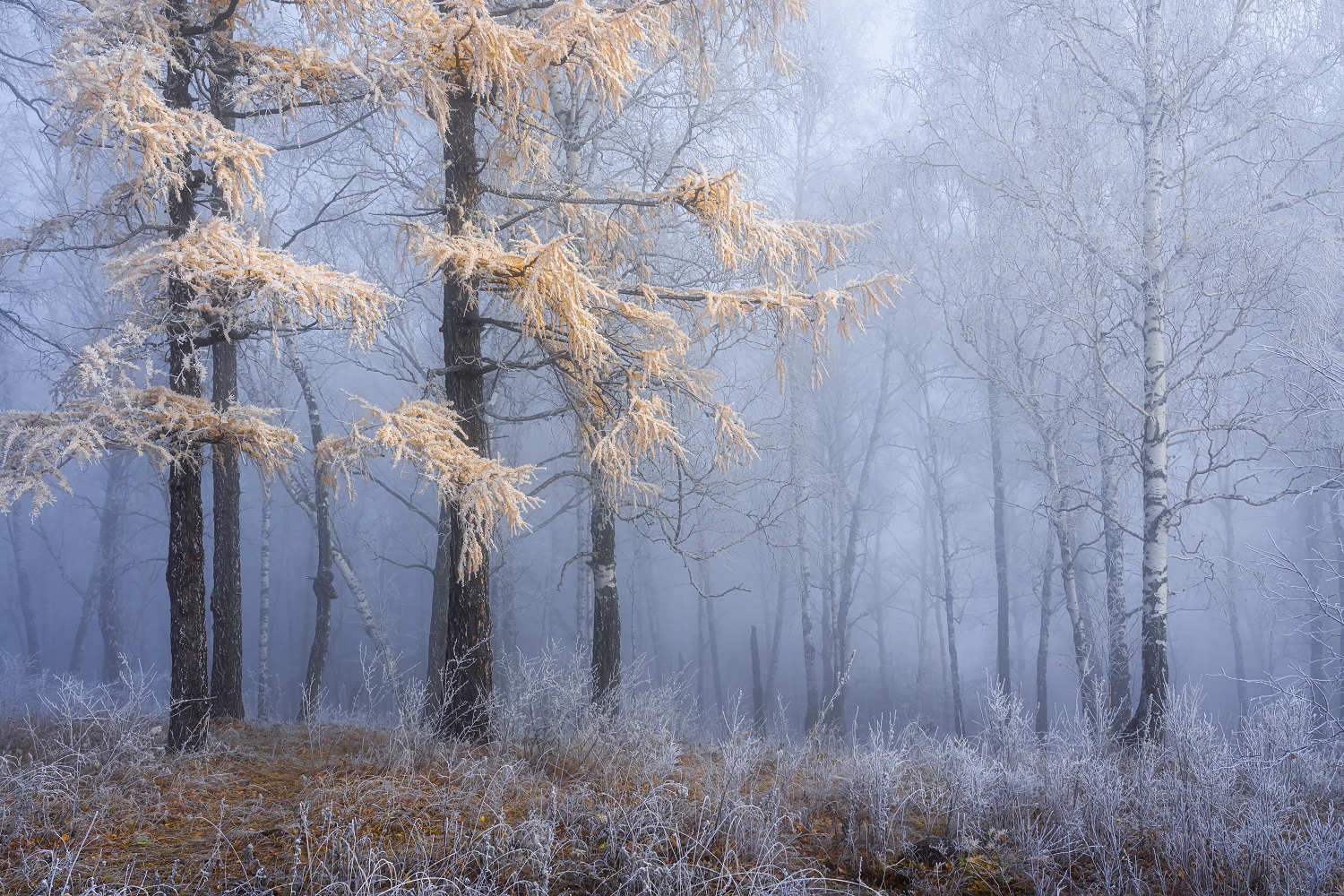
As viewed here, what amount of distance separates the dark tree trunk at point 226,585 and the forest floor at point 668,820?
2.22 metres

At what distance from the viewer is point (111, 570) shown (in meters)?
16.9

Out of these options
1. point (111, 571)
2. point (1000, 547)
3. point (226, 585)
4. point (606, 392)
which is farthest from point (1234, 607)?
point (111, 571)

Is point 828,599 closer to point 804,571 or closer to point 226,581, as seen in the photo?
point 804,571

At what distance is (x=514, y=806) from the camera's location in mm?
4324

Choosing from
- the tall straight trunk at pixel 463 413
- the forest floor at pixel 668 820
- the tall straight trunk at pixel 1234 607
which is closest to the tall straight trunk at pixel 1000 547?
the tall straight trunk at pixel 1234 607

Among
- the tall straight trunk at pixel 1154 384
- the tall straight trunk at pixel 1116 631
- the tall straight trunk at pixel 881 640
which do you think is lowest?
the tall straight trunk at pixel 881 640

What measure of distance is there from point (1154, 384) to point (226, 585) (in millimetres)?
10406

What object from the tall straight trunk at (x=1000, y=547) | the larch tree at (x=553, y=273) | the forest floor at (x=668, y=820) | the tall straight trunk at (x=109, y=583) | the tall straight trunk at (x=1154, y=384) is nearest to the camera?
the forest floor at (x=668, y=820)

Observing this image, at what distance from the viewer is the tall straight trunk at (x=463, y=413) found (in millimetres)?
6094

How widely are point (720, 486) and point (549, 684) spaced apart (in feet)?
13.9

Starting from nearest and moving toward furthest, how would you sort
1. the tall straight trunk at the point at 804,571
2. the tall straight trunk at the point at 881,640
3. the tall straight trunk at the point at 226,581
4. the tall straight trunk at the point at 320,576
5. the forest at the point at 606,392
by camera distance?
the forest at the point at 606,392 → the tall straight trunk at the point at 226,581 → the tall straight trunk at the point at 320,576 → the tall straight trunk at the point at 804,571 → the tall straight trunk at the point at 881,640

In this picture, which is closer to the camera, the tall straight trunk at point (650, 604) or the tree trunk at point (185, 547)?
the tree trunk at point (185, 547)

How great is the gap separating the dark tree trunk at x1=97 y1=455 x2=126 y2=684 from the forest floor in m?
13.3

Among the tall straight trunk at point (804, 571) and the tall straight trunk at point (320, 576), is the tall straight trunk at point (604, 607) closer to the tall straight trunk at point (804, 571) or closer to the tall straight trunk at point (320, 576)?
the tall straight trunk at point (320, 576)
